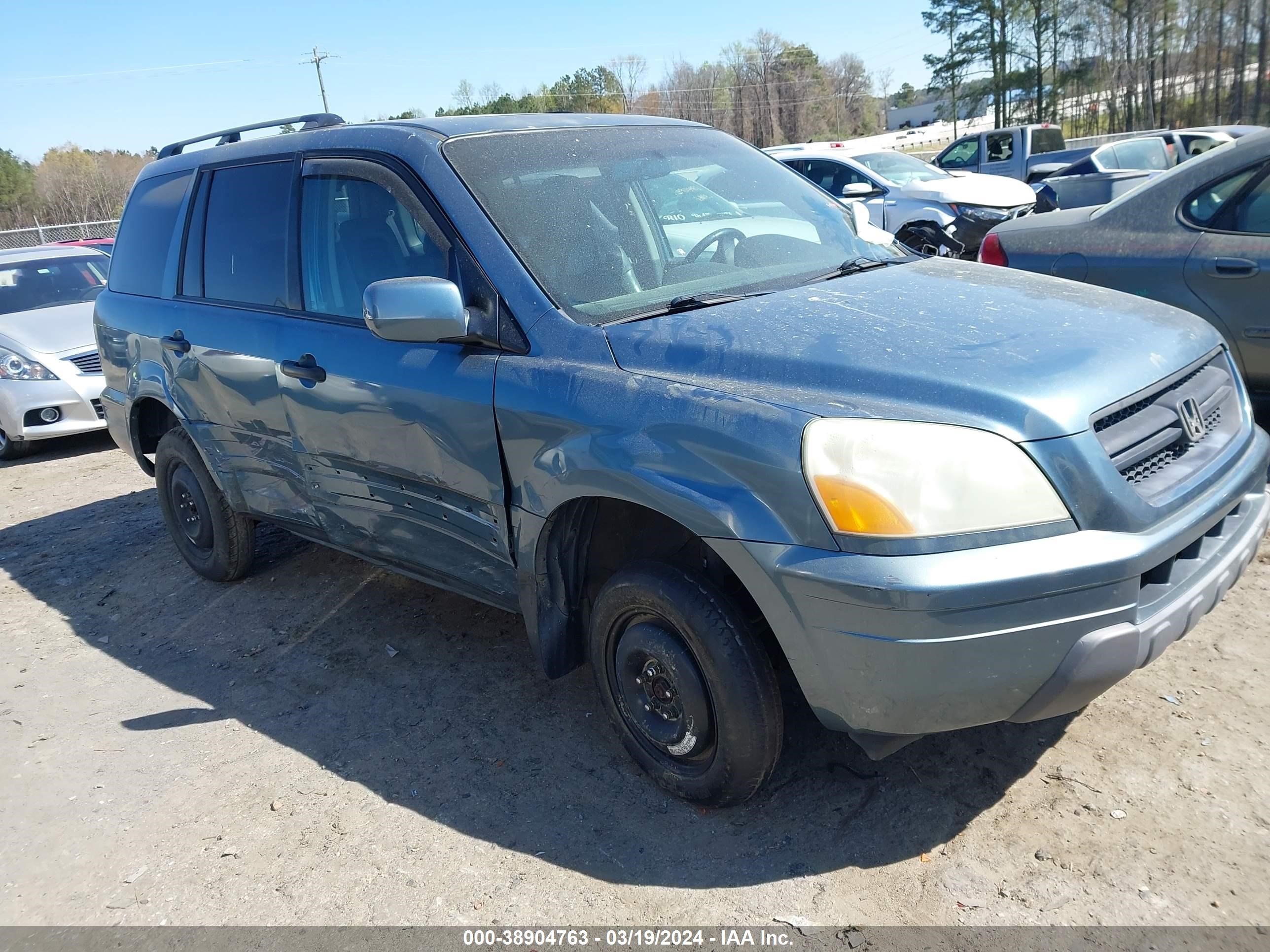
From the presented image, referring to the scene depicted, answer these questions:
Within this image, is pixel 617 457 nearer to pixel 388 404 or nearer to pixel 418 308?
pixel 418 308

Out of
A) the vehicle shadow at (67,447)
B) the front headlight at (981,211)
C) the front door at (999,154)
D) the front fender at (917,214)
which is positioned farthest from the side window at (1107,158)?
the vehicle shadow at (67,447)

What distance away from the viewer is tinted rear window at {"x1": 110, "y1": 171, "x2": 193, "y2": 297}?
471 centimetres

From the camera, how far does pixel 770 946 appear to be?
2.38 m

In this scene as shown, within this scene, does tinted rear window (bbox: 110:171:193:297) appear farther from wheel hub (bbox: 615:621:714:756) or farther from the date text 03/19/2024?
the date text 03/19/2024

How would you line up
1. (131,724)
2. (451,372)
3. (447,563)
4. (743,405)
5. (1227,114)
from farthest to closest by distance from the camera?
(1227,114) < (131,724) < (447,563) < (451,372) < (743,405)

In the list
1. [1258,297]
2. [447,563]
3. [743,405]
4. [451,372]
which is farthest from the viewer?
[1258,297]

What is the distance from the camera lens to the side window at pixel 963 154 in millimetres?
18984

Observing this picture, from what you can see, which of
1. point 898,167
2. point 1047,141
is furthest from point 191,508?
point 1047,141

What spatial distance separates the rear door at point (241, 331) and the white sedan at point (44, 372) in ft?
14.3

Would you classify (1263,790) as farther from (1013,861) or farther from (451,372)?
A: (451,372)

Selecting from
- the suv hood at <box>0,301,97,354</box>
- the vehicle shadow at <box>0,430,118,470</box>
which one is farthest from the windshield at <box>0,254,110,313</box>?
the vehicle shadow at <box>0,430,118,470</box>

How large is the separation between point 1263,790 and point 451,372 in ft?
8.48

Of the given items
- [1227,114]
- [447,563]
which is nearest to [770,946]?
[447,563]

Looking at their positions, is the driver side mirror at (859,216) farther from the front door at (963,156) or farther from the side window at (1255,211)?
the front door at (963,156)
